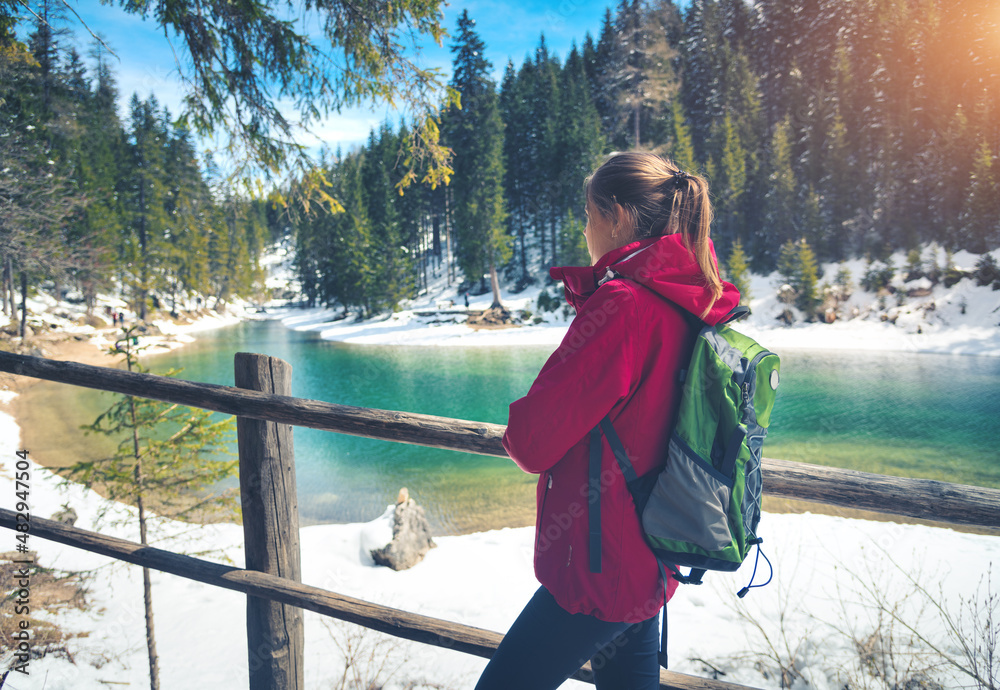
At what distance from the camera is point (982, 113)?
93.6 feet

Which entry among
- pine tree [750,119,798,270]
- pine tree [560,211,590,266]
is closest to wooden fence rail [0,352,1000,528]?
pine tree [560,211,590,266]

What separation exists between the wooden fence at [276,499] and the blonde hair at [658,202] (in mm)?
808

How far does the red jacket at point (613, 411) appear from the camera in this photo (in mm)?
1082

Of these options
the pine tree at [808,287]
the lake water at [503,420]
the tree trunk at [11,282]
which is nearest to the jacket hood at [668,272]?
the lake water at [503,420]

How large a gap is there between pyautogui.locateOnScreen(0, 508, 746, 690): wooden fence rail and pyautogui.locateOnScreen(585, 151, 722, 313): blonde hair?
143 centimetres

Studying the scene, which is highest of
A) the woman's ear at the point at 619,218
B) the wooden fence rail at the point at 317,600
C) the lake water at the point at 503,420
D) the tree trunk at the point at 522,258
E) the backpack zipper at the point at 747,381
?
the tree trunk at the point at 522,258

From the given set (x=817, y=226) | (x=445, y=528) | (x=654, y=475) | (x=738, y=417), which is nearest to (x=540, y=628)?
(x=654, y=475)

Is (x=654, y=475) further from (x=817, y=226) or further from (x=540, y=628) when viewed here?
(x=817, y=226)

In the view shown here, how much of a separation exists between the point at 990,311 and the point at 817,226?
12781 mm

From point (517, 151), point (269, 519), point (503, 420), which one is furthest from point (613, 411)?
point (517, 151)

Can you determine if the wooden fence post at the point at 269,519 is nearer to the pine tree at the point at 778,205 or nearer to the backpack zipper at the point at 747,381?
the backpack zipper at the point at 747,381

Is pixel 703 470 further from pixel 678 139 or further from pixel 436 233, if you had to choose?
pixel 436 233

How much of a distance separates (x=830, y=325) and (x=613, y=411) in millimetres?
29473

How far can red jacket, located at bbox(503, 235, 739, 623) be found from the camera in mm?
1082
